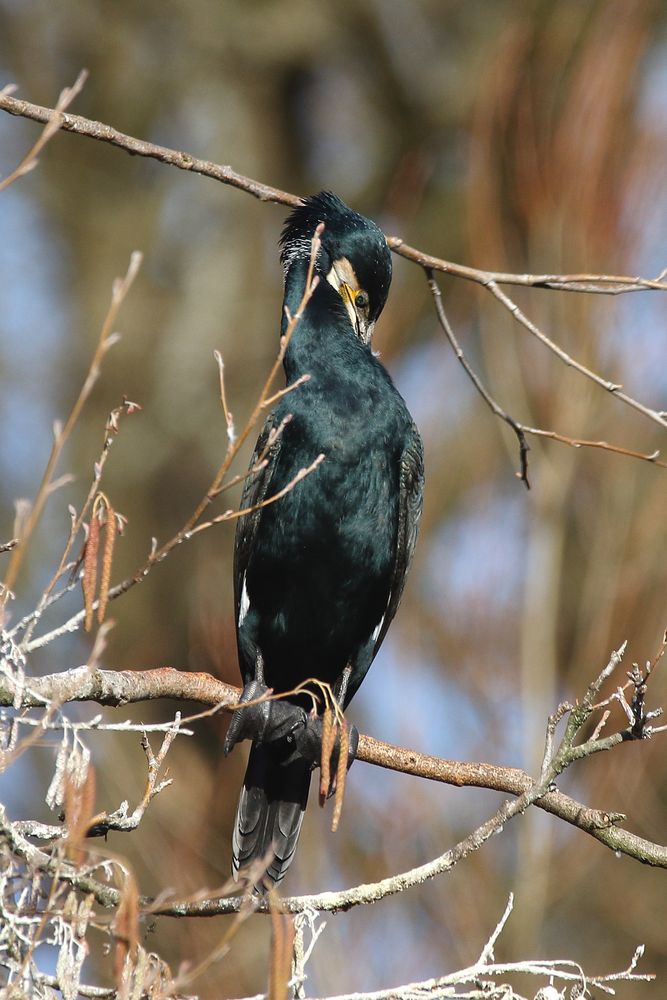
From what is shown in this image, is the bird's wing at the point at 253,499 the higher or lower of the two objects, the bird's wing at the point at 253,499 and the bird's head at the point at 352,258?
the lower

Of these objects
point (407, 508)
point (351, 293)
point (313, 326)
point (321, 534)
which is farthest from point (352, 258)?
point (321, 534)

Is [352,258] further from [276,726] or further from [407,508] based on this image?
[276,726]

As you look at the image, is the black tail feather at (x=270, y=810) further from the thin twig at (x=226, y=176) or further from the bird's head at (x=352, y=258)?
the thin twig at (x=226, y=176)

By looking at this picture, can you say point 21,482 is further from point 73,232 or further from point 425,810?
point 425,810

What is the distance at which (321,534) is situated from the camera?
384 cm

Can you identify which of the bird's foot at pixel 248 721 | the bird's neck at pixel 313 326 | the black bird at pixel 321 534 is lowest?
the bird's foot at pixel 248 721

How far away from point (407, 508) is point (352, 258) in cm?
89

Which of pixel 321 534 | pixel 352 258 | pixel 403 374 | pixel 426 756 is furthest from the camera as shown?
pixel 403 374

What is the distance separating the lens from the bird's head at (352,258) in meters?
4.19

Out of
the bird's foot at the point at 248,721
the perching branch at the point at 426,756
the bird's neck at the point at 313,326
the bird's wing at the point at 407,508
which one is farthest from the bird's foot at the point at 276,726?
the bird's neck at the point at 313,326

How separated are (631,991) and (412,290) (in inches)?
189

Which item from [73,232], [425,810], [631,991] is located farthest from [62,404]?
[631,991]

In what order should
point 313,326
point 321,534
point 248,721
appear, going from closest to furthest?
point 248,721, point 321,534, point 313,326

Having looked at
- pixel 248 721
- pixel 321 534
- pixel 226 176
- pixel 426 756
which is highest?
pixel 226 176
